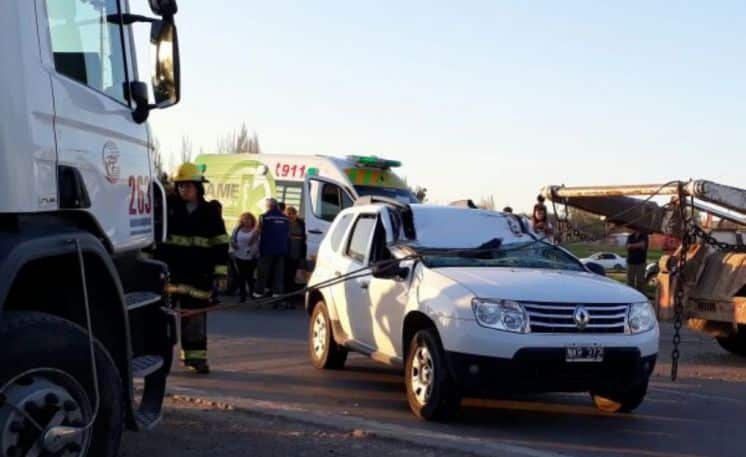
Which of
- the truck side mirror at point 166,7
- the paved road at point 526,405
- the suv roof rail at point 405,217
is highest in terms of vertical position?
the truck side mirror at point 166,7

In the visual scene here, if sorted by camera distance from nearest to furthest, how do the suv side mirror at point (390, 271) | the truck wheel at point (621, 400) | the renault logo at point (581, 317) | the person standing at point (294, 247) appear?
1. the renault logo at point (581, 317)
2. the truck wheel at point (621, 400)
3. the suv side mirror at point (390, 271)
4. the person standing at point (294, 247)

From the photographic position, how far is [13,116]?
13.9ft

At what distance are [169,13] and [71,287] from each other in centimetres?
166

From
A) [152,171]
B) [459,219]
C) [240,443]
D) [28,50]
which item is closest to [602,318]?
[459,219]

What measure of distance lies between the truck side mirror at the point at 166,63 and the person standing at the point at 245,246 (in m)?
12.5

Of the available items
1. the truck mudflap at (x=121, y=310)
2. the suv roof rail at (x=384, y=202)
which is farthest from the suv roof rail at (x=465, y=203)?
the truck mudflap at (x=121, y=310)

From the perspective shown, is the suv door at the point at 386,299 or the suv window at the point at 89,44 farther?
the suv door at the point at 386,299

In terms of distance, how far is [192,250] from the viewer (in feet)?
A: 30.4

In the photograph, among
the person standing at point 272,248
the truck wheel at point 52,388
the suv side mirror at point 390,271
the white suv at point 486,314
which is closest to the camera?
the truck wheel at point 52,388

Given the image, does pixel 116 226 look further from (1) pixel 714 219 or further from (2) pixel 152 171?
(1) pixel 714 219

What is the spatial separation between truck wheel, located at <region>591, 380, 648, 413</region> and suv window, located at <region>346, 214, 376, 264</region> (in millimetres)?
2521

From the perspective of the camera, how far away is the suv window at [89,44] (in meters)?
4.83

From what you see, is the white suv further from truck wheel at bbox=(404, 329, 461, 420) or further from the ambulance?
the ambulance

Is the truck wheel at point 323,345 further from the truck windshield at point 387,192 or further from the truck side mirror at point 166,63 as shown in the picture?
the truck windshield at point 387,192
